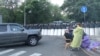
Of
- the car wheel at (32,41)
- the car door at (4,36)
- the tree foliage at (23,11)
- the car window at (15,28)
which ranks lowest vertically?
the car wheel at (32,41)

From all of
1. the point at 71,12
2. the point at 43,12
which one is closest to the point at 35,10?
the point at 43,12

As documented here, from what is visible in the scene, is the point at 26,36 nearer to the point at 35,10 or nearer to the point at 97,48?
the point at 97,48

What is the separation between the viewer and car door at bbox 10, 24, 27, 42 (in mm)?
16453

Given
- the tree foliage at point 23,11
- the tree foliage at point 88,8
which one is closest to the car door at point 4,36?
the tree foliage at point 88,8

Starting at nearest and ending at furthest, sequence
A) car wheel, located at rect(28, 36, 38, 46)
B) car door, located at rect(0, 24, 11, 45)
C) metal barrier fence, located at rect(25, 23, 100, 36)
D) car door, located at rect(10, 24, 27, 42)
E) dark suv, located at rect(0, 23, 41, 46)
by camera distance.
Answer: car door, located at rect(0, 24, 11, 45) < dark suv, located at rect(0, 23, 41, 46) < car door, located at rect(10, 24, 27, 42) < car wheel, located at rect(28, 36, 38, 46) < metal barrier fence, located at rect(25, 23, 100, 36)

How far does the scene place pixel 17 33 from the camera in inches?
652

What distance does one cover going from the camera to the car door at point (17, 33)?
16453mm

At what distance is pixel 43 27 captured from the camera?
29328mm

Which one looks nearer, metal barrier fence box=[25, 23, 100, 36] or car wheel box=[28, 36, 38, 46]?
car wheel box=[28, 36, 38, 46]

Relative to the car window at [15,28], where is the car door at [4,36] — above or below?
below

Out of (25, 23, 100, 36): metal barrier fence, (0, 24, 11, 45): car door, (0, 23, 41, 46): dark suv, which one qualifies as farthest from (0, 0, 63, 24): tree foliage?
(0, 24, 11, 45): car door

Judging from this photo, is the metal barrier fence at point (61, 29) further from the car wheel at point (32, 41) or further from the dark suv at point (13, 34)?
the dark suv at point (13, 34)

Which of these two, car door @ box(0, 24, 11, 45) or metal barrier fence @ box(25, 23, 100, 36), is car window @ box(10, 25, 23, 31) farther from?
metal barrier fence @ box(25, 23, 100, 36)

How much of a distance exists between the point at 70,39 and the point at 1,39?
4.40m
